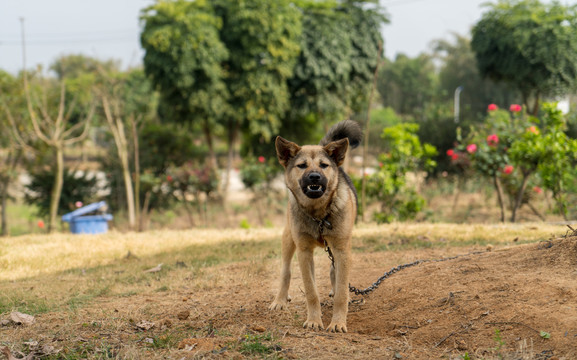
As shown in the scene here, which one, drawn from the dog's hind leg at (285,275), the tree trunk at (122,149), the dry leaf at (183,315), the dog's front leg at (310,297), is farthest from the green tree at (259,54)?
the dog's front leg at (310,297)

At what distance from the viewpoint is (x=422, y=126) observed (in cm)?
1772

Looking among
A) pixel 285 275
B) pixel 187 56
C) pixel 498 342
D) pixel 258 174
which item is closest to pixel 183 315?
pixel 285 275

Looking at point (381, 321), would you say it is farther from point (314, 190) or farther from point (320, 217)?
point (314, 190)

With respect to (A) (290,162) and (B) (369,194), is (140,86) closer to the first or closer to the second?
(B) (369,194)

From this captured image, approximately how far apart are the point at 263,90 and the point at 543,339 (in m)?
14.7

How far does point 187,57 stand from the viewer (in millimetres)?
16266

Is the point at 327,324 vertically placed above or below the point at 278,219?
above

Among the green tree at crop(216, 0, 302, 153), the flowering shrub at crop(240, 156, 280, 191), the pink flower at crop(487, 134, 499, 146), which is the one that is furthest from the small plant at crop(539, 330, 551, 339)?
the green tree at crop(216, 0, 302, 153)

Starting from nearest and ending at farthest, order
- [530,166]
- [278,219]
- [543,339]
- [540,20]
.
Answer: [543,339] < [530,166] < [540,20] < [278,219]

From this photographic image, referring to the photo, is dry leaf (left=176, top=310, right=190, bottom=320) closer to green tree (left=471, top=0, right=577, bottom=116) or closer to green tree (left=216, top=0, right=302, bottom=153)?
green tree (left=216, top=0, right=302, bottom=153)

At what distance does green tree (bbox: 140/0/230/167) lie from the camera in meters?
16.2

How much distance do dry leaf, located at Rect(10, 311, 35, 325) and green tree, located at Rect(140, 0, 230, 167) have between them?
12.1 m

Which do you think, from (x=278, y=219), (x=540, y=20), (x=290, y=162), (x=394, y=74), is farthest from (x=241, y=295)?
(x=394, y=74)

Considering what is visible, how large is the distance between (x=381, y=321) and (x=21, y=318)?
10.9 feet
